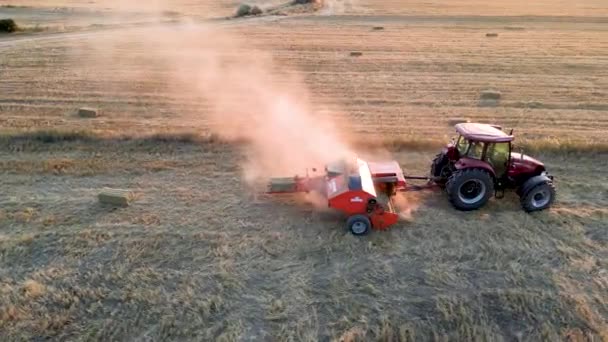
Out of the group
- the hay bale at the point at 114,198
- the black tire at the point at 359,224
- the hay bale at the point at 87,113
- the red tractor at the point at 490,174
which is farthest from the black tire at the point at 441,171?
the hay bale at the point at 87,113

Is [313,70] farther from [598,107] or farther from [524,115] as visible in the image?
[598,107]

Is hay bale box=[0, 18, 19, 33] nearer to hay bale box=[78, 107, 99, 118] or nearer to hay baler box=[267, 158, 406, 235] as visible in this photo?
hay bale box=[78, 107, 99, 118]

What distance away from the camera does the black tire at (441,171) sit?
28.5 ft

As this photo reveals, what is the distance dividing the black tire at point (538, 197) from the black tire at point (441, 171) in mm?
1276

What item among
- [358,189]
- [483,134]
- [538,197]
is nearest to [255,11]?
[483,134]

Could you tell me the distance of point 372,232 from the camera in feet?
24.9

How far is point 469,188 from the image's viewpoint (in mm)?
8086

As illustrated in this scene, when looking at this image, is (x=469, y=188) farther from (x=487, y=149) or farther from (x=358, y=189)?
(x=358, y=189)

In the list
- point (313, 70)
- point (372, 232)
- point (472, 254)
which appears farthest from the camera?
point (313, 70)

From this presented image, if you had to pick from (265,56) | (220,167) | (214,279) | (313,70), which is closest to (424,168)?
(220,167)

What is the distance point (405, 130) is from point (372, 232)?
556cm

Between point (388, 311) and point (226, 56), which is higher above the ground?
point (226, 56)

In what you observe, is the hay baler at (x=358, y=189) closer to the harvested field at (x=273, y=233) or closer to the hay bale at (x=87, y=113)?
the harvested field at (x=273, y=233)

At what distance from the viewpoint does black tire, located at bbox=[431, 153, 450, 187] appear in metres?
8.67
